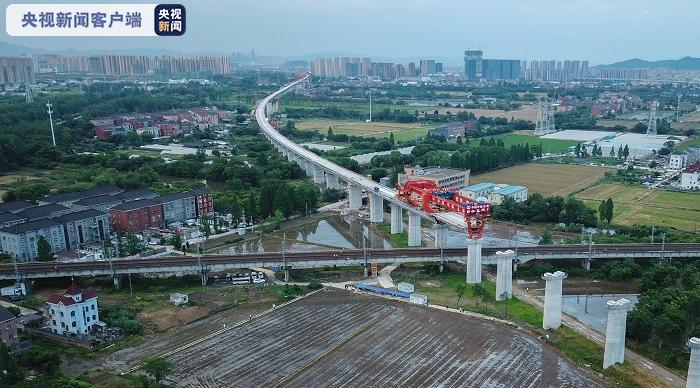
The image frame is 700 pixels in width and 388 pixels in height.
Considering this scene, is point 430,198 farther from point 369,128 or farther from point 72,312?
point 369,128

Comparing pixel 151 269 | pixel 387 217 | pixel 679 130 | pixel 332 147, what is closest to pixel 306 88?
pixel 332 147

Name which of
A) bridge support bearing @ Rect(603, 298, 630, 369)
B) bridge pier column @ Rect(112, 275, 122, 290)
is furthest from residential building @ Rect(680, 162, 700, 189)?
bridge pier column @ Rect(112, 275, 122, 290)

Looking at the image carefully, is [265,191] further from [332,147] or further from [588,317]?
[332,147]

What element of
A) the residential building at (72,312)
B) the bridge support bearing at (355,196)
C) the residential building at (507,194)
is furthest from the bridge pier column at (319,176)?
the residential building at (72,312)

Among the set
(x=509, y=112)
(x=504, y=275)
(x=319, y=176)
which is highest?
(x=509, y=112)

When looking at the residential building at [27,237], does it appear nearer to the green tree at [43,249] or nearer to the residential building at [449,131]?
the green tree at [43,249]

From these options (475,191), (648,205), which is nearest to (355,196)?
(475,191)

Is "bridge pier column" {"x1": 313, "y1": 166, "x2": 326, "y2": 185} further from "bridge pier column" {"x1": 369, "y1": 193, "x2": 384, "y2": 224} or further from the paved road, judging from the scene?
the paved road
